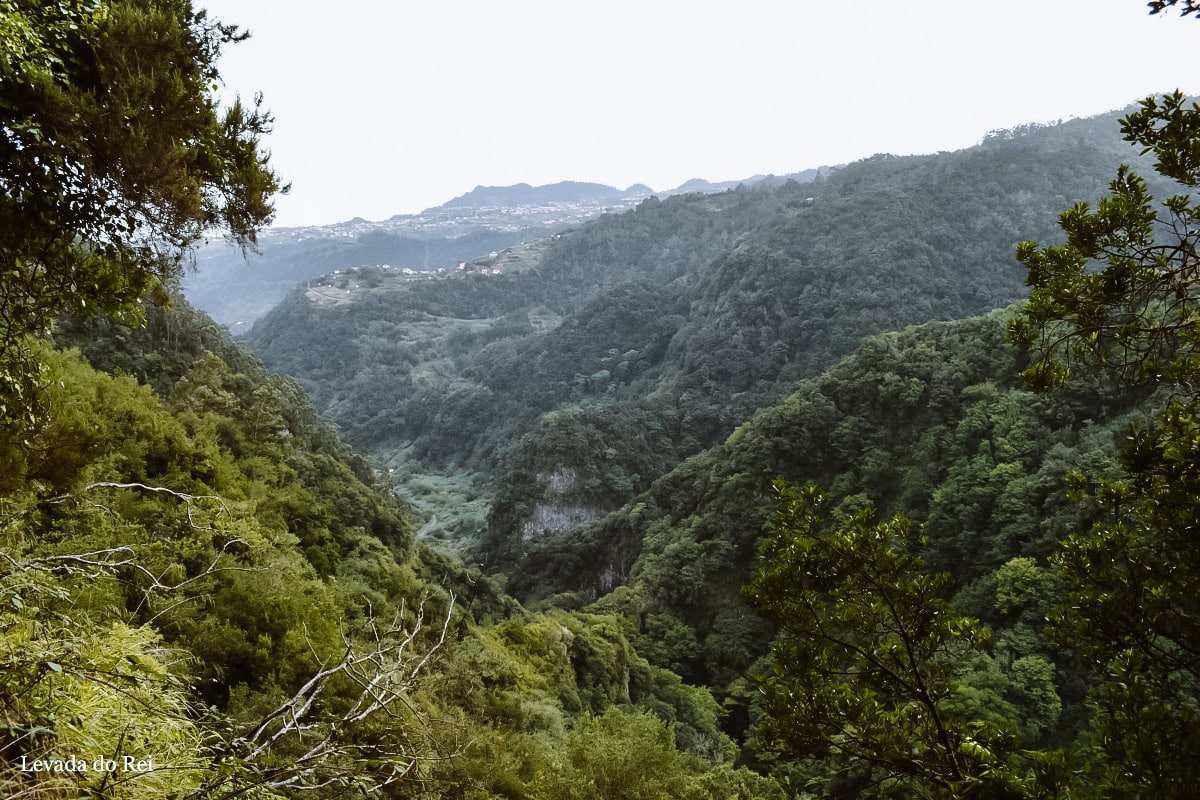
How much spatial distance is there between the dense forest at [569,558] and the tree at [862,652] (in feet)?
0.09

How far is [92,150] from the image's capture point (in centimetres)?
387

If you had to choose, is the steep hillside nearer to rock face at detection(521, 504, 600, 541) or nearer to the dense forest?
the dense forest

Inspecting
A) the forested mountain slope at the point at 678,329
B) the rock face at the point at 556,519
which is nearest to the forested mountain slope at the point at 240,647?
the forested mountain slope at the point at 678,329

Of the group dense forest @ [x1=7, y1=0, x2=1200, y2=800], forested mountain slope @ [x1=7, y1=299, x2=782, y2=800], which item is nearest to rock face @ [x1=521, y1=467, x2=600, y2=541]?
dense forest @ [x1=7, y1=0, x2=1200, y2=800]

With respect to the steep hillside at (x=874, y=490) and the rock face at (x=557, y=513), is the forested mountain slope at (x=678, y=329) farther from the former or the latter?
the steep hillside at (x=874, y=490)

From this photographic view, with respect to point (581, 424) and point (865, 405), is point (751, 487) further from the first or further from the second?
point (581, 424)

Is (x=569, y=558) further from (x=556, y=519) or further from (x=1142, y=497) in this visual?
(x=1142, y=497)

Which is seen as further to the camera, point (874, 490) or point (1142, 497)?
point (874, 490)

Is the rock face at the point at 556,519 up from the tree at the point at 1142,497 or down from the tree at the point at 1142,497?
down

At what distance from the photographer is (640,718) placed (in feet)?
35.0

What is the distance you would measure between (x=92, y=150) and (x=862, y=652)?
605 cm

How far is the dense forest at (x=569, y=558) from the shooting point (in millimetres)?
3100

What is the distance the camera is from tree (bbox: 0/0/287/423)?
3.55 metres

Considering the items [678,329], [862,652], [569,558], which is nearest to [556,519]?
[569,558]
